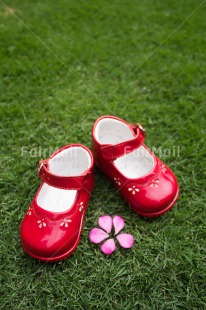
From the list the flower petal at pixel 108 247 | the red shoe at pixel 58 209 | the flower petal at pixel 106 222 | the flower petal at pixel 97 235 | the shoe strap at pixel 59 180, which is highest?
the shoe strap at pixel 59 180

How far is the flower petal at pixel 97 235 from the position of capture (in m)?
1.28

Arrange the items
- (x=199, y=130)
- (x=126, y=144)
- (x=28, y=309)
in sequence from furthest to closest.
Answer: (x=199, y=130) < (x=126, y=144) < (x=28, y=309)

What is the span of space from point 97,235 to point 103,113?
779 mm

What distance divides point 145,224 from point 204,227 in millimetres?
259

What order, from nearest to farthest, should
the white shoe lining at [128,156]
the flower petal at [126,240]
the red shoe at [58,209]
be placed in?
the red shoe at [58,209] < the flower petal at [126,240] < the white shoe lining at [128,156]

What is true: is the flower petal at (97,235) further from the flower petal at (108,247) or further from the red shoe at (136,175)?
the red shoe at (136,175)

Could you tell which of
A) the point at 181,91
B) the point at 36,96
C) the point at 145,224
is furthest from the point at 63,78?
the point at 145,224

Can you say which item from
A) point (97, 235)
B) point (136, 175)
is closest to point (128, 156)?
point (136, 175)

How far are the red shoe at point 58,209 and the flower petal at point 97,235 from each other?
0.19 ft

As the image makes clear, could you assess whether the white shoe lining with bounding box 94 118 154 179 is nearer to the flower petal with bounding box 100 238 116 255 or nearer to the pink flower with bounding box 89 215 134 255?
the pink flower with bounding box 89 215 134 255

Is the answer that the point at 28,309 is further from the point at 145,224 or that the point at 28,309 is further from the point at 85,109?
the point at 85,109

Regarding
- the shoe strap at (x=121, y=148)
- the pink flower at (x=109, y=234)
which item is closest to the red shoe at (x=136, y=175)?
the shoe strap at (x=121, y=148)

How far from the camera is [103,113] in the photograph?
5.89 feet

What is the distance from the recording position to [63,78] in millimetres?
1959
